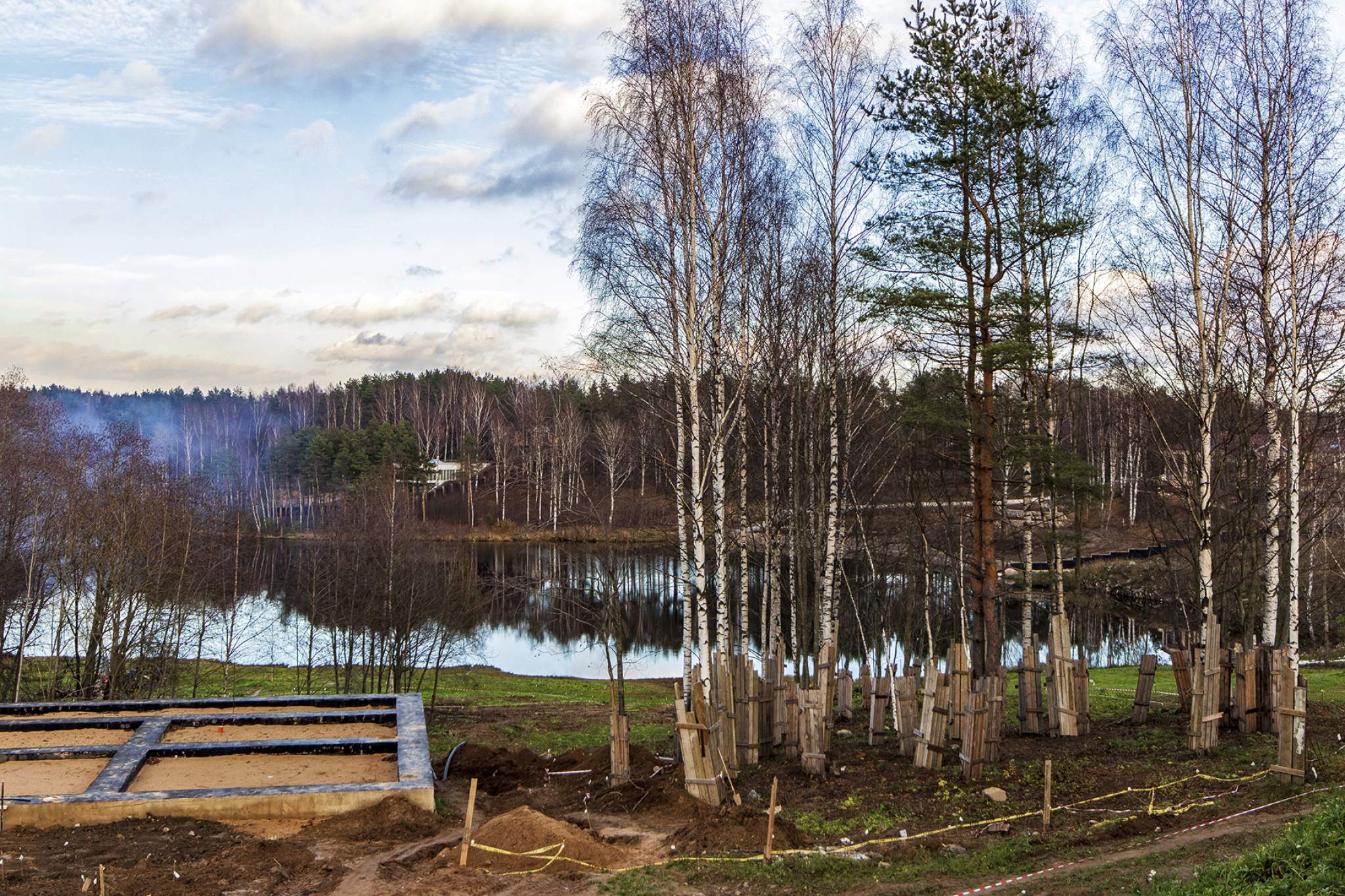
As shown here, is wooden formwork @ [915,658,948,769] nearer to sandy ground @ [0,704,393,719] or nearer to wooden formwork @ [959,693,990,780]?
wooden formwork @ [959,693,990,780]

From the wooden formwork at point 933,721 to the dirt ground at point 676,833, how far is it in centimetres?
23

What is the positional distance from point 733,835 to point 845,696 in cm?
687

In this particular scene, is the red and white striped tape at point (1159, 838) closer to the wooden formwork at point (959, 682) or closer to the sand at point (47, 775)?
the wooden formwork at point (959, 682)

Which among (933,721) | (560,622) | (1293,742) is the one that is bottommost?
(560,622)

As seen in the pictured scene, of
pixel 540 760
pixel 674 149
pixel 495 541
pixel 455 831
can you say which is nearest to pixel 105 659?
pixel 540 760

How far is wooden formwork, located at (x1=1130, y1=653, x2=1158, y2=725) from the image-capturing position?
14.6 metres

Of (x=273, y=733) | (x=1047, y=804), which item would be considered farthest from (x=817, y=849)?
(x=273, y=733)

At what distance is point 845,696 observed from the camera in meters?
15.9

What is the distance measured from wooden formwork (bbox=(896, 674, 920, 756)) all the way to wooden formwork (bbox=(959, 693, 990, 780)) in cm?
124

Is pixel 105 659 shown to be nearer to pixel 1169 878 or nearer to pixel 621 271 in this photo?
pixel 621 271

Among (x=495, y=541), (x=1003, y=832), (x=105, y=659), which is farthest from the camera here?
(x=495, y=541)

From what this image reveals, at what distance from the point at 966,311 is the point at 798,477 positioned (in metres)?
7.30

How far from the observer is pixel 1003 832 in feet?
30.7

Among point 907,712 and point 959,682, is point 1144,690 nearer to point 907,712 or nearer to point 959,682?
point 907,712
